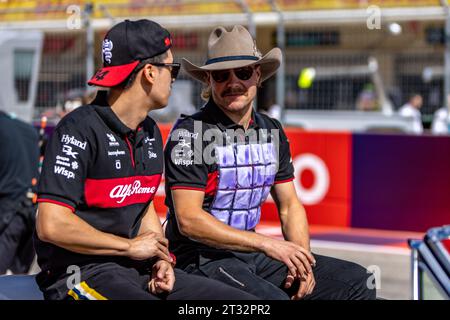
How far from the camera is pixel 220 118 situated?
370cm

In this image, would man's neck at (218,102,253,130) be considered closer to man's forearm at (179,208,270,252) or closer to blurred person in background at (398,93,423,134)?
man's forearm at (179,208,270,252)

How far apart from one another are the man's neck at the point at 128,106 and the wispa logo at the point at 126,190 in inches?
9.2

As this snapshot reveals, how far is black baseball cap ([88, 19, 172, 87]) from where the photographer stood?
315 cm

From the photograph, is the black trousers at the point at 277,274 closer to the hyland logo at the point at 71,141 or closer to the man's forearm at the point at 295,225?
the man's forearm at the point at 295,225

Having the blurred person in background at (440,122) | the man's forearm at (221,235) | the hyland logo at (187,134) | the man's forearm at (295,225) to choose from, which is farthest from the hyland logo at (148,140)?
the blurred person in background at (440,122)

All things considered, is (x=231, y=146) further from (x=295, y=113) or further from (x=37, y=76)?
(x=295, y=113)

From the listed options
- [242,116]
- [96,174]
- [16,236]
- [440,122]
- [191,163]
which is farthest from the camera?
[440,122]

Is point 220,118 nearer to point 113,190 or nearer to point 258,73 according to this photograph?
point 258,73

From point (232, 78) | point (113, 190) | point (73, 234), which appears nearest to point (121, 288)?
point (73, 234)

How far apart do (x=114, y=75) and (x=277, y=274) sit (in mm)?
1131

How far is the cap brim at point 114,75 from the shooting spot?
313 centimetres

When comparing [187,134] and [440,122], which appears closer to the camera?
[187,134]

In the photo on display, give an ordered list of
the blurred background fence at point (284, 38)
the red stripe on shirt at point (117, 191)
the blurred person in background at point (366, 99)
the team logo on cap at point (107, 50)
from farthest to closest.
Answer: the blurred person in background at point (366, 99) < the blurred background fence at point (284, 38) < the team logo on cap at point (107, 50) < the red stripe on shirt at point (117, 191)

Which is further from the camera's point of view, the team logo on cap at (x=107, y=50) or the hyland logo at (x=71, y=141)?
the team logo on cap at (x=107, y=50)
